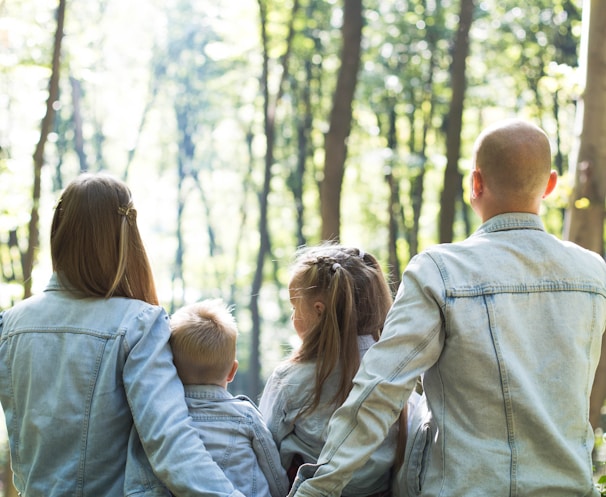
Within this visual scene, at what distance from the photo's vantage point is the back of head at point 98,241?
9.70 ft

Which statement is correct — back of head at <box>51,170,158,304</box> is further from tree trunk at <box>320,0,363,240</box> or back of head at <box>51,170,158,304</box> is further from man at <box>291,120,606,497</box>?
tree trunk at <box>320,0,363,240</box>

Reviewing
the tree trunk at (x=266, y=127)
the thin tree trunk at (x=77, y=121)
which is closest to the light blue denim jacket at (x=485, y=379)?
the tree trunk at (x=266, y=127)

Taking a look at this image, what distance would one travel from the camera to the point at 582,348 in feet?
8.52

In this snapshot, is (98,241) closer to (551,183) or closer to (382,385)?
(382,385)

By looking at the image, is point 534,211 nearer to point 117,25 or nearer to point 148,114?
point 117,25

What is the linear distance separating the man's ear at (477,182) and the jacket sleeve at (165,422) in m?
1.21

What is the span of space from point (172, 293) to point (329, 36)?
12.8 metres

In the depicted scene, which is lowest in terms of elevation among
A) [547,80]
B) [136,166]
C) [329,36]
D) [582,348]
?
[136,166]

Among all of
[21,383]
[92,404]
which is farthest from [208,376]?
[21,383]

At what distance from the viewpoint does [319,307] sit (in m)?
3.13

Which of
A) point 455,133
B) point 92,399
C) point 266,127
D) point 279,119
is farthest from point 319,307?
point 279,119

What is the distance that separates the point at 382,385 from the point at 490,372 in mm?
332

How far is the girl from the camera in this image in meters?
2.99

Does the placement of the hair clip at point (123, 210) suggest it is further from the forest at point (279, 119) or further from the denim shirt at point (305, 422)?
the denim shirt at point (305, 422)
